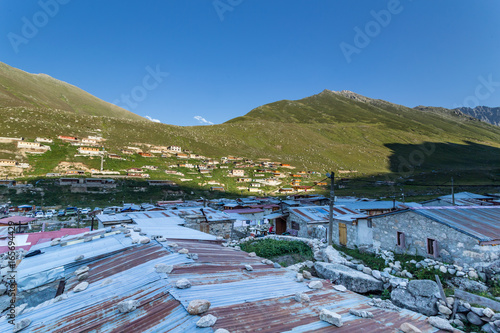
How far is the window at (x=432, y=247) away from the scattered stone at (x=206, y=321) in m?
12.6

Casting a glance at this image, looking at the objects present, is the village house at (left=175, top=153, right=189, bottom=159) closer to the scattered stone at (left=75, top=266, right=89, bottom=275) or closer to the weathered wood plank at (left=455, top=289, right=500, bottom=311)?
the scattered stone at (left=75, top=266, right=89, bottom=275)

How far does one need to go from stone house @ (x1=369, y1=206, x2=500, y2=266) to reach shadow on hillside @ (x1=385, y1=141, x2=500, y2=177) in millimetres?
114735

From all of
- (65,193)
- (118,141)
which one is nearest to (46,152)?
(118,141)

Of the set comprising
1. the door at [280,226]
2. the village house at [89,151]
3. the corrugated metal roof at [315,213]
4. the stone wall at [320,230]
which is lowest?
the door at [280,226]

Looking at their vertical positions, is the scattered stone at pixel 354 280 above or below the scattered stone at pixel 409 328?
below

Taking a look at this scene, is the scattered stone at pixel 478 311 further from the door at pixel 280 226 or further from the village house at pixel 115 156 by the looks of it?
the village house at pixel 115 156

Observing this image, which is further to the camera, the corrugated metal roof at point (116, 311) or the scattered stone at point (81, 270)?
the scattered stone at point (81, 270)

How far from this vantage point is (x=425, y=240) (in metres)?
12.3

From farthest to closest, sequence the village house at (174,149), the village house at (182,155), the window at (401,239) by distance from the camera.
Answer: the village house at (174,149)
the village house at (182,155)
the window at (401,239)

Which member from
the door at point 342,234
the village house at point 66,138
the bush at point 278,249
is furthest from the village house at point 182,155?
the bush at point 278,249

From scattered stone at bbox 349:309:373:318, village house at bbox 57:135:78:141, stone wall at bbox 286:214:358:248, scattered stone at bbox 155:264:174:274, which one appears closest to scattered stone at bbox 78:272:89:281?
scattered stone at bbox 155:264:174:274

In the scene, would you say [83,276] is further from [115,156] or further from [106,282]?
[115,156]

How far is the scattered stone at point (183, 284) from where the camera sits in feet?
15.5

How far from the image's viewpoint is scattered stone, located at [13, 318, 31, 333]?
3874mm
